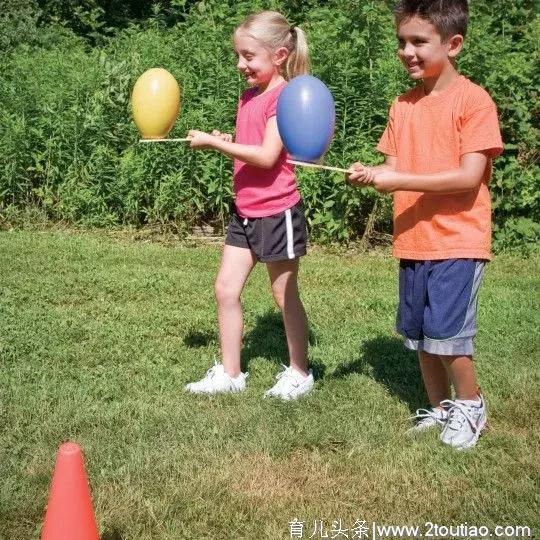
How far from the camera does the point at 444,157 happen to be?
346cm

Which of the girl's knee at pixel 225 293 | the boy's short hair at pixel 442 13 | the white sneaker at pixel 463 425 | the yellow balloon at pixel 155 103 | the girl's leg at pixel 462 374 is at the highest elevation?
the boy's short hair at pixel 442 13

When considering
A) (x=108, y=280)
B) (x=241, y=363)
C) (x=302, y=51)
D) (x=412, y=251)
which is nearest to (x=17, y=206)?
(x=108, y=280)

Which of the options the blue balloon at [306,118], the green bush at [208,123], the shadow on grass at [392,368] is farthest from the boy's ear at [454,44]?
the green bush at [208,123]

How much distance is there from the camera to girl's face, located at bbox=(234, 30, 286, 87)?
399cm

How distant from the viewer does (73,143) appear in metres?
8.27

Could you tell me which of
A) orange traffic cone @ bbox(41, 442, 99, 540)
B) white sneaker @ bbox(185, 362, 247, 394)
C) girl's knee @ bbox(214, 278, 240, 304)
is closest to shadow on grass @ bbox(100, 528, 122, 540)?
orange traffic cone @ bbox(41, 442, 99, 540)

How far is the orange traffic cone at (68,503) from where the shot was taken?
254 centimetres

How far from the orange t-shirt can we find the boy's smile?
0.37 feet

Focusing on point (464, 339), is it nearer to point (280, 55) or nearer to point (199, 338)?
point (280, 55)

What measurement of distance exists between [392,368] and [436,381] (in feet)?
2.43

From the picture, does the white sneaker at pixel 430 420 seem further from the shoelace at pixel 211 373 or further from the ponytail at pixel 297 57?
the ponytail at pixel 297 57

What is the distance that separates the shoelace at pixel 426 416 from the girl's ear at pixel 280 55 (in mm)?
1675

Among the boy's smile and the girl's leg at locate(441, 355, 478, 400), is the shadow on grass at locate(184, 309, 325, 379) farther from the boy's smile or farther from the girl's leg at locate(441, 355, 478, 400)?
the boy's smile

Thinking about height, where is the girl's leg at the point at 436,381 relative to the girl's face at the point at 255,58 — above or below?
below
